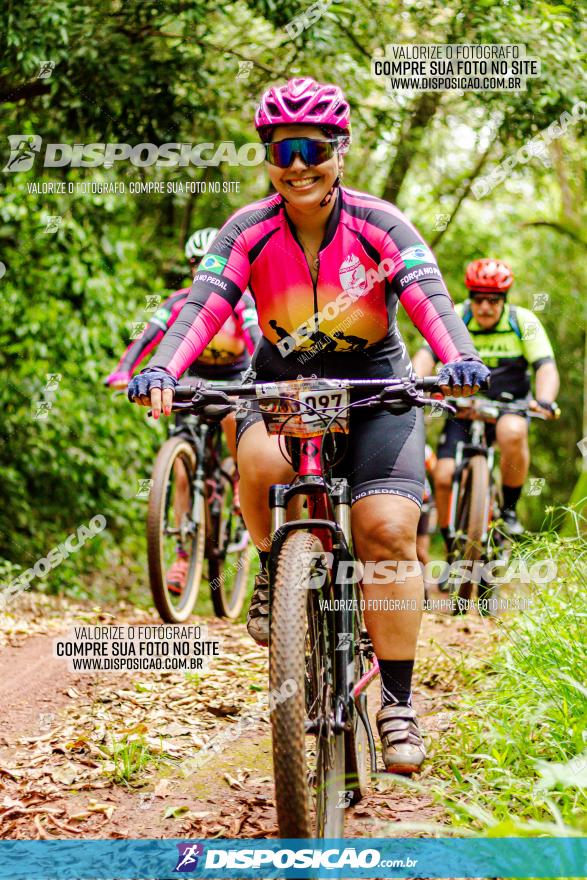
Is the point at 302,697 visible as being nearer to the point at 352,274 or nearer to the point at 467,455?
the point at 352,274

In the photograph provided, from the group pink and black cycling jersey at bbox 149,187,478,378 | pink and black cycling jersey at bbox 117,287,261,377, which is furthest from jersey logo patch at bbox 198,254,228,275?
pink and black cycling jersey at bbox 117,287,261,377

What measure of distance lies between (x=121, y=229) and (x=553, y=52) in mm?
4287

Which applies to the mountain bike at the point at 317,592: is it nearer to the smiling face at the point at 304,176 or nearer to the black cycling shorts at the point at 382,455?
the black cycling shorts at the point at 382,455

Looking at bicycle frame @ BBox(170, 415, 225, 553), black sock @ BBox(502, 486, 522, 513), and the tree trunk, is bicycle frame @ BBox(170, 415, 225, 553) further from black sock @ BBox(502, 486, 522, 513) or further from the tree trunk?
the tree trunk

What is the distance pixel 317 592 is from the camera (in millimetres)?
2867

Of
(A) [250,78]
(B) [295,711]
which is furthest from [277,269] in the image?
(A) [250,78]

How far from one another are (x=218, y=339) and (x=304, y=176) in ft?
10.4

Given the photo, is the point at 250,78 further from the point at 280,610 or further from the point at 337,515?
the point at 280,610

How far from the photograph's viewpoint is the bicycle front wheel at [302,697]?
2.42 m

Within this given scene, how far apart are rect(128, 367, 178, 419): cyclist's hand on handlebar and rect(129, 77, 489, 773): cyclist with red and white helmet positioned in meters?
0.03

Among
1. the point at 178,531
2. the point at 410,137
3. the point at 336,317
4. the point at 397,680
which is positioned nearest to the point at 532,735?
the point at 397,680

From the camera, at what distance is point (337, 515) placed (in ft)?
9.87

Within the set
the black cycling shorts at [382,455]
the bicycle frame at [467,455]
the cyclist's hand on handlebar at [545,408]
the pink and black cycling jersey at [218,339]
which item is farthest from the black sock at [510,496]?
the black cycling shorts at [382,455]

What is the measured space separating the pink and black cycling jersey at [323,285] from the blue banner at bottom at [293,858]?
5.14 feet
